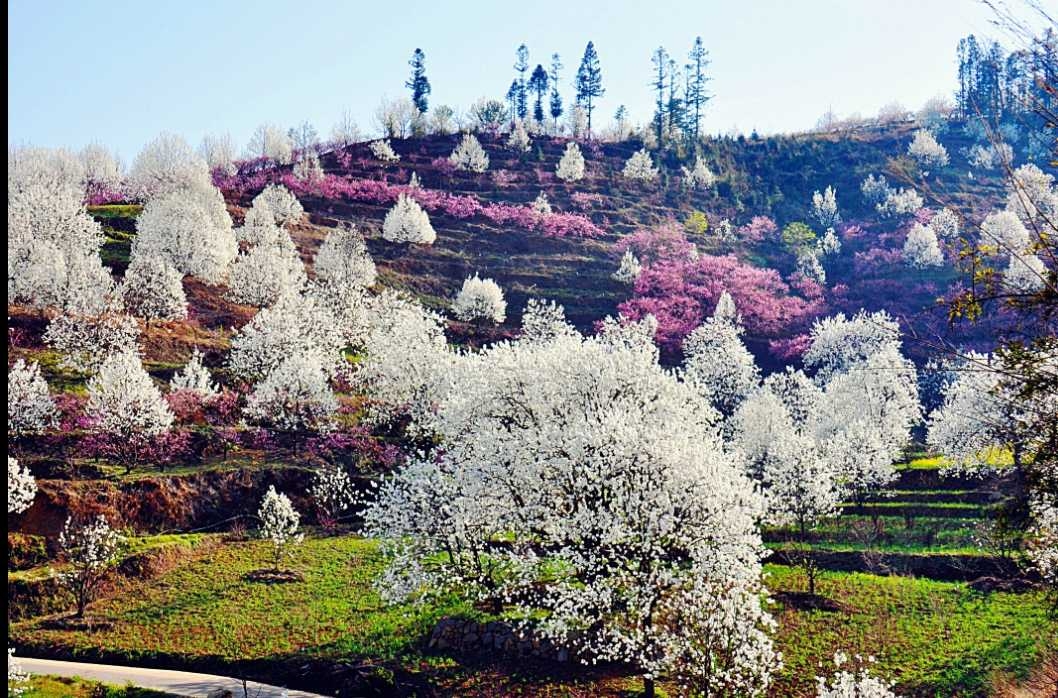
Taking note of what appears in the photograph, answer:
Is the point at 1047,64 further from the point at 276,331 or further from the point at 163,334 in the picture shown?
the point at 163,334

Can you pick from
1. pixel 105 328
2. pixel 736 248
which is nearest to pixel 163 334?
pixel 105 328

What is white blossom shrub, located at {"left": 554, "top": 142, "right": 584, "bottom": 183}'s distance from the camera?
13675 centimetres

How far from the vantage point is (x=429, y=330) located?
231ft

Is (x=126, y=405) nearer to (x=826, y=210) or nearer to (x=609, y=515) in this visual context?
(x=609, y=515)

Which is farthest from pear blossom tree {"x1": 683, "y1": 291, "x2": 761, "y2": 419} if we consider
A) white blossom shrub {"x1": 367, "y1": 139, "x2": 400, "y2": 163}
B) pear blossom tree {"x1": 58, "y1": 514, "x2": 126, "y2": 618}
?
white blossom shrub {"x1": 367, "y1": 139, "x2": 400, "y2": 163}

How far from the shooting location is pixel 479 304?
88375mm

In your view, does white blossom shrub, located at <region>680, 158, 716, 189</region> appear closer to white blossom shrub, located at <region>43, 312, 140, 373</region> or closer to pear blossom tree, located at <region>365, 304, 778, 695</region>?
white blossom shrub, located at <region>43, 312, 140, 373</region>

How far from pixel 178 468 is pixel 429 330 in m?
28.1

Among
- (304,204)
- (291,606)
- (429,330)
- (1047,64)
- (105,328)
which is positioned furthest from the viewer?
(304,204)

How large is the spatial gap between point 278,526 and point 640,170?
116 meters

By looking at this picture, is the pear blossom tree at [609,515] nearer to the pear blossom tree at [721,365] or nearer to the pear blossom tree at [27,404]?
the pear blossom tree at [27,404]

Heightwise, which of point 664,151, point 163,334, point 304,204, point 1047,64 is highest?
point 664,151

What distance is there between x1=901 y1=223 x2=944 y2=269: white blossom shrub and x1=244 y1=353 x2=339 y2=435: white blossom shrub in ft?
305

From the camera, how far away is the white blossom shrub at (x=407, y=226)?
105 m
